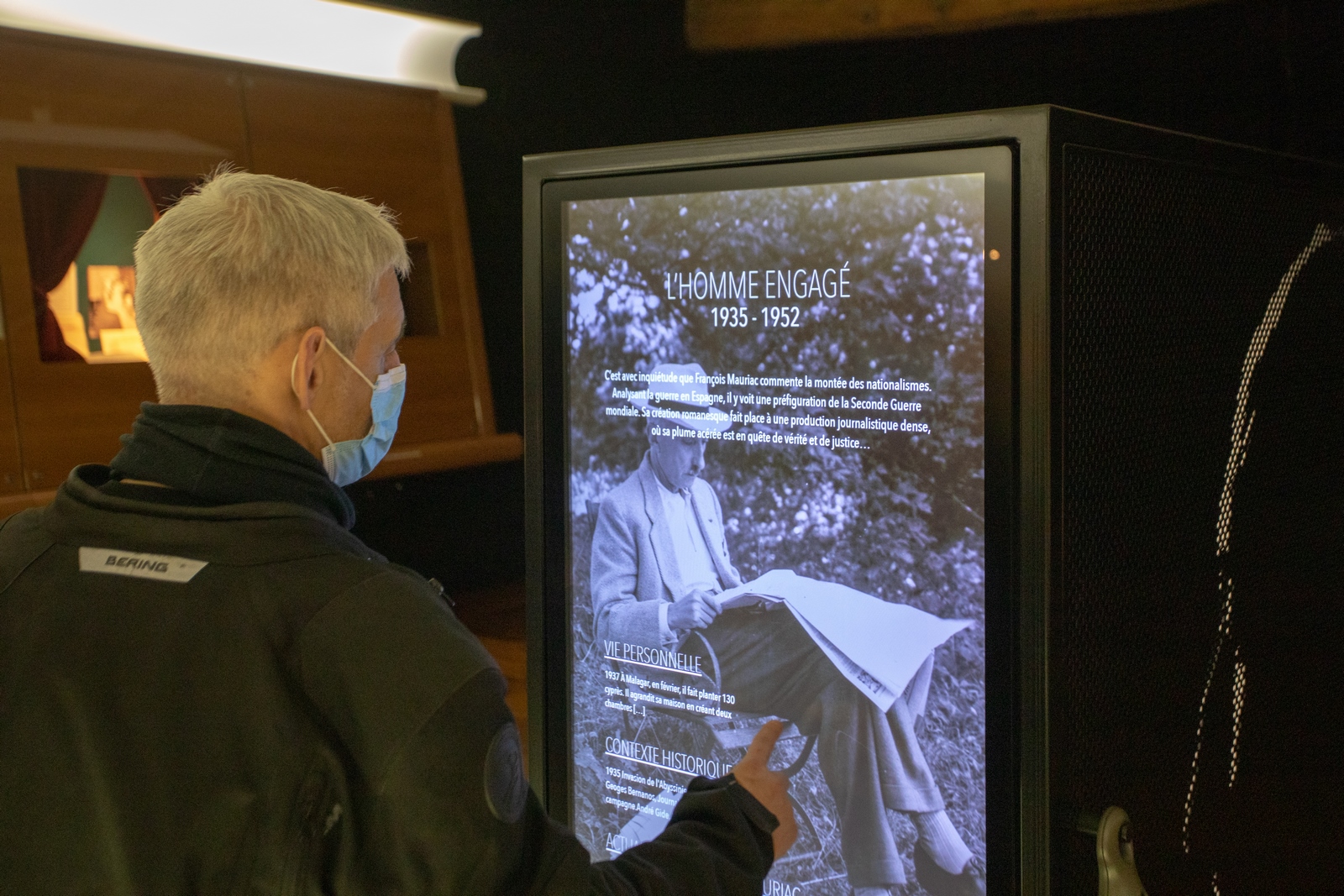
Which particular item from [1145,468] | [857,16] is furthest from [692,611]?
[857,16]

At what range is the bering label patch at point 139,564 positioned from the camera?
84 cm

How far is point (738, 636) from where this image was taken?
4.14 feet

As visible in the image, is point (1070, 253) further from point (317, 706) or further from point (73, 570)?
point (73, 570)

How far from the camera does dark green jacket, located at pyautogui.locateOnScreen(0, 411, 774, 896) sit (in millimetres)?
801

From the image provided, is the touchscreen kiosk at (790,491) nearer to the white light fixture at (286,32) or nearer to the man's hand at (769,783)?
the man's hand at (769,783)

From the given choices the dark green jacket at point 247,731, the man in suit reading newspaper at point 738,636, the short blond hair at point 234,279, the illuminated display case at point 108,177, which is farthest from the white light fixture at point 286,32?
the dark green jacket at point 247,731

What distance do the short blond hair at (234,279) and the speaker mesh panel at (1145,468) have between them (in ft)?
2.19

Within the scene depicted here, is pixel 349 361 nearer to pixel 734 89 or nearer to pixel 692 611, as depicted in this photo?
pixel 692 611

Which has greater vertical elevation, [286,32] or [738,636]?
[286,32]

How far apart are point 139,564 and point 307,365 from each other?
23 cm

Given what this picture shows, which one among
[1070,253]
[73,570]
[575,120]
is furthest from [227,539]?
[575,120]

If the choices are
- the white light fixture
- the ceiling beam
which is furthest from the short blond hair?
the white light fixture

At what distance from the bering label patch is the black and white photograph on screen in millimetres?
570

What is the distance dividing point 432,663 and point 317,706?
0.09m
